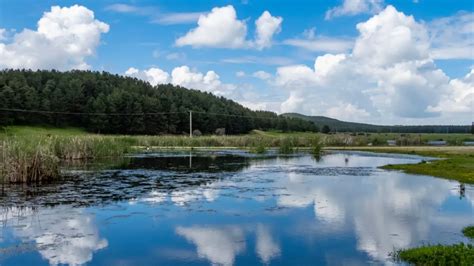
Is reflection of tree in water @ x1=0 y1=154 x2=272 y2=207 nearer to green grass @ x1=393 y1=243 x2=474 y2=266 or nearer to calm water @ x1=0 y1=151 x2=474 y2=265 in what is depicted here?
calm water @ x1=0 y1=151 x2=474 y2=265

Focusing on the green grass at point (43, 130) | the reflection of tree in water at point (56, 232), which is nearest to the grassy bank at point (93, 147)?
the green grass at point (43, 130)

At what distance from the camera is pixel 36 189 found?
2506cm

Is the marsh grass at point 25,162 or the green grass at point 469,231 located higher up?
the marsh grass at point 25,162

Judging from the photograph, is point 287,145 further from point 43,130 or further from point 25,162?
point 43,130

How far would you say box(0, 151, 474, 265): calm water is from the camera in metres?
13.9

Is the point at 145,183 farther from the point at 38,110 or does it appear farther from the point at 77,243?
the point at 38,110

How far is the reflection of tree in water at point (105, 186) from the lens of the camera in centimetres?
2210

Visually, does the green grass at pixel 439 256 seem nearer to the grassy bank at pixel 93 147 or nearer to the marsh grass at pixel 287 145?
the grassy bank at pixel 93 147

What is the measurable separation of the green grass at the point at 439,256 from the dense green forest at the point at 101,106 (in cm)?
9303

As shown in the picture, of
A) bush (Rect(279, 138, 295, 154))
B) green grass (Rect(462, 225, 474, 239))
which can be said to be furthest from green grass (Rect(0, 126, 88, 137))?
green grass (Rect(462, 225, 474, 239))

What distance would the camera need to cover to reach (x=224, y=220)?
18484 millimetres

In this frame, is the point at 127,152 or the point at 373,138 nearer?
the point at 127,152

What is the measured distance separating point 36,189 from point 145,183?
6.41 meters

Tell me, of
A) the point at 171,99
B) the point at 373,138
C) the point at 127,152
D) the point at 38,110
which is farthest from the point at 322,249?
the point at 171,99
